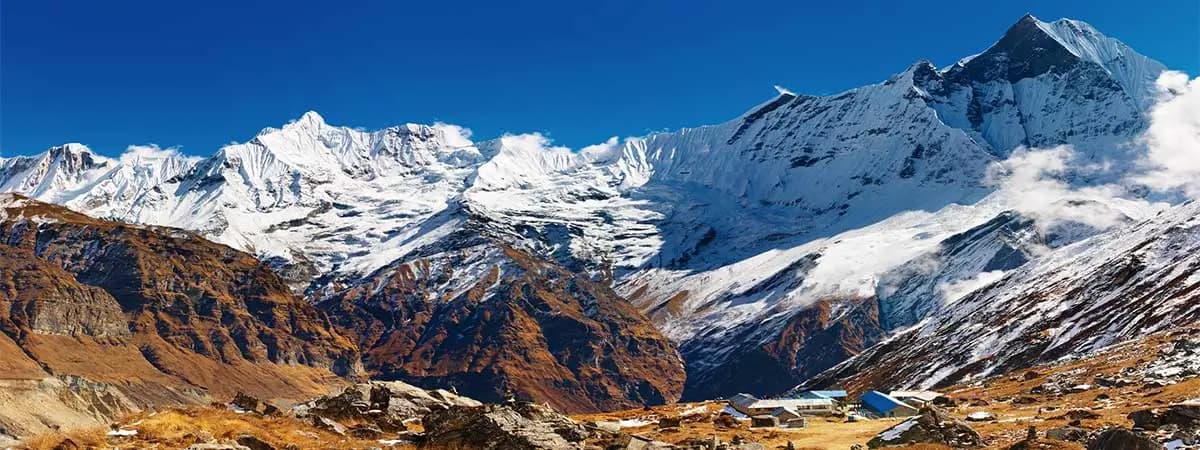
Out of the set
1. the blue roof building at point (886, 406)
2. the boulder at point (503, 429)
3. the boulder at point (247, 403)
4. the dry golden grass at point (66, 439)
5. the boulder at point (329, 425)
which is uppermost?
the boulder at point (247, 403)

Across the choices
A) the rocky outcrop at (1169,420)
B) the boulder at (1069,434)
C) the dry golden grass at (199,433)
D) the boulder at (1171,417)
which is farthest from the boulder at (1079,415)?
the dry golden grass at (199,433)

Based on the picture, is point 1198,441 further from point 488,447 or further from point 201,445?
point 201,445

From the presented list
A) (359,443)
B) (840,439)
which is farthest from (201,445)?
(840,439)

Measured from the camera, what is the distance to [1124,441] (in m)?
35.6

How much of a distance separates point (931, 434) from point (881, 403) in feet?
206

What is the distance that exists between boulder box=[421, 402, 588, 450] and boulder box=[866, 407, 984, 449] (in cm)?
1423

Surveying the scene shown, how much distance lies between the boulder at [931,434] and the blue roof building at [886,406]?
154ft

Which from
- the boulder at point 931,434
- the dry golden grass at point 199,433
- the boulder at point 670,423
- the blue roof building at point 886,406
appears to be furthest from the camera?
the blue roof building at point 886,406


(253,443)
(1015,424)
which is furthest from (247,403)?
(1015,424)

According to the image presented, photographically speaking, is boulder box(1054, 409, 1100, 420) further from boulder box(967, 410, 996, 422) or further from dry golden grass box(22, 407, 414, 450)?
dry golden grass box(22, 407, 414, 450)

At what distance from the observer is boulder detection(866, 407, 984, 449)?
46.6 meters

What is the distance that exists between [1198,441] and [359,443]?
31594 millimetres

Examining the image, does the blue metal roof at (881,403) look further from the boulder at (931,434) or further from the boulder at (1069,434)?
the boulder at (1069,434)

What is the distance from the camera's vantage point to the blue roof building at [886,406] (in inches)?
3829
